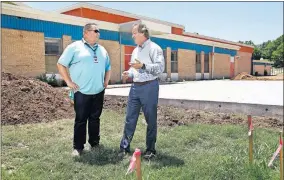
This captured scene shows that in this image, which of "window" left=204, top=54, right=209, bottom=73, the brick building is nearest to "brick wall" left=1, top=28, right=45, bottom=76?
the brick building

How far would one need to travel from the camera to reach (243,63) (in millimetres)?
45031

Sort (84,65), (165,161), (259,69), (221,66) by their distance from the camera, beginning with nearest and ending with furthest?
(165,161) → (84,65) → (221,66) → (259,69)

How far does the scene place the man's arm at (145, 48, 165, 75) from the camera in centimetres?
384

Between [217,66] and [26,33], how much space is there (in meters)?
25.4

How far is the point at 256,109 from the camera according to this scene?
7441mm

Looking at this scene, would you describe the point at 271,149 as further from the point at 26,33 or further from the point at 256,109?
the point at 26,33

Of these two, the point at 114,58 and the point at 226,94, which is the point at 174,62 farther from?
the point at 226,94

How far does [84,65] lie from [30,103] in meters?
3.78

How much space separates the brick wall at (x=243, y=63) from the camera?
138 ft

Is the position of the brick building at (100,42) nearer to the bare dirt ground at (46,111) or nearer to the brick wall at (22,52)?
the brick wall at (22,52)

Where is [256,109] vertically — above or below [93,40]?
below

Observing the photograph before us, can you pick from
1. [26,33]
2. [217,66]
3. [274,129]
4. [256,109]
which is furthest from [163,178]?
[217,66]

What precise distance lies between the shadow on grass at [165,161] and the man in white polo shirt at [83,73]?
3.54 ft

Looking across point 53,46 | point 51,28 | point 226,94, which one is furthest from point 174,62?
point 226,94
